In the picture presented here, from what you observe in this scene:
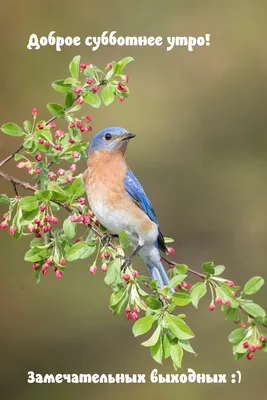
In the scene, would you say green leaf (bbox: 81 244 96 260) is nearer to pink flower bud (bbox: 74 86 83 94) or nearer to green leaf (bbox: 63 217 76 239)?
green leaf (bbox: 63 217 76 239)

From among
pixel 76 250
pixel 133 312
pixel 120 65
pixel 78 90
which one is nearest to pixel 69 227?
pixel 76 250

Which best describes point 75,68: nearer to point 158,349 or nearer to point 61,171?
point 61,171

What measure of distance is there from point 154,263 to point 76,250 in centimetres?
87

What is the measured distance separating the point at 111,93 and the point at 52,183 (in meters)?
0.41

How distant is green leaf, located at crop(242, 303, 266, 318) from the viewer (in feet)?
10.1

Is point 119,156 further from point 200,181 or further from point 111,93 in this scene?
point 200,181

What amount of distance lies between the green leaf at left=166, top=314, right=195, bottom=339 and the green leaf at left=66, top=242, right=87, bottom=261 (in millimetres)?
415

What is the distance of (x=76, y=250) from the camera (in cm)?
314

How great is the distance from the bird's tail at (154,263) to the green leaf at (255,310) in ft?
2.80

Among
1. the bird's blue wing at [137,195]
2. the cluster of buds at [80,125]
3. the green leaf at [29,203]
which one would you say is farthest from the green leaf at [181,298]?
the bird's blue wing at [137,195]

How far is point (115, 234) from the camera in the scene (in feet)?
12.8

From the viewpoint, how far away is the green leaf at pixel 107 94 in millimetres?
3197

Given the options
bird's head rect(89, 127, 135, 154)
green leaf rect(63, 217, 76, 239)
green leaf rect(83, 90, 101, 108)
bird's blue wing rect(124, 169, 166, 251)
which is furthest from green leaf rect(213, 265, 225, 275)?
bird's head rect(89, 127, 135, 154)

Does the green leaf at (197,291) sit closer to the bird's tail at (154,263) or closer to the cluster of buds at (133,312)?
the cluster of buds at (133,312)
